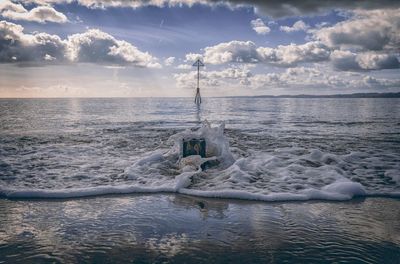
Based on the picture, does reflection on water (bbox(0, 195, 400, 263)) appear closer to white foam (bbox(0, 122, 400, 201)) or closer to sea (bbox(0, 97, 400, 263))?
sea (bbox(0, 97, 400, 263))

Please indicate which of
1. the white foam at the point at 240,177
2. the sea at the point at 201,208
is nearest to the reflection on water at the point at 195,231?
the sea at the point at 201,208

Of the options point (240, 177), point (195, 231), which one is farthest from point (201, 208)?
point (240, 177)

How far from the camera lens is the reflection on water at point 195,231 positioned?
14.6ft

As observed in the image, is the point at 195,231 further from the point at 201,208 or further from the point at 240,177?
the point at 240,177

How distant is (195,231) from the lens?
17.3 feet

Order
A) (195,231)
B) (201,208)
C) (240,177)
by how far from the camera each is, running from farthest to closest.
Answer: (240,177)
(201,208)
(195,231)

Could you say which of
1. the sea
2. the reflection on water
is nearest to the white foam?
the sea

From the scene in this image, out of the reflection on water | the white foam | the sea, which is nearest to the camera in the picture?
the reflection on water

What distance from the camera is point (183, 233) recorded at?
5.18 m

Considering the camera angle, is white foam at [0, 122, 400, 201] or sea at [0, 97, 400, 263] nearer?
sea at [0, 97, 400, 263]

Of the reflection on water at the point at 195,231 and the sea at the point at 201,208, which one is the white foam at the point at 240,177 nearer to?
the sea at the point at 201,208

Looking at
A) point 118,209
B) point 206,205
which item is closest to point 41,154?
point 118,209

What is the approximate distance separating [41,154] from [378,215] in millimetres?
12225

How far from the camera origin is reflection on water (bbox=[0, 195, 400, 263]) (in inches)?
175
